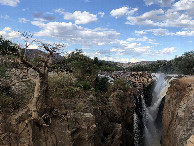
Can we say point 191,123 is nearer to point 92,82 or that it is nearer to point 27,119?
point 27,119

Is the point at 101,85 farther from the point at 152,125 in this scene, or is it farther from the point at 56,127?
the point at 56,127

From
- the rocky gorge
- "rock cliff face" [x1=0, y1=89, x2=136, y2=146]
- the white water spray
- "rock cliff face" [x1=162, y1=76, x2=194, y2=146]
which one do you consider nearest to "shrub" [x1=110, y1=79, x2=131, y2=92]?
the rocky gorge

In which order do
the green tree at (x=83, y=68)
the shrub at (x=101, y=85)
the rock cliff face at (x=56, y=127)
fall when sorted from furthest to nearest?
the shrub at (x=101, y=85) < the green tree at (x=83, y=68) < the rock cliff face at (x=56, y=127)

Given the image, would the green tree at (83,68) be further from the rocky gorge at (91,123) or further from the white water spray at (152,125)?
the white water spray at (152,125)

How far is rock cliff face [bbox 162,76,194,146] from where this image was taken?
36.7 ft

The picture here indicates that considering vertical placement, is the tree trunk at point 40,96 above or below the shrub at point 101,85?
above

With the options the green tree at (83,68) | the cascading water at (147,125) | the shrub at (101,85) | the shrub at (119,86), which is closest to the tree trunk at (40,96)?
the green tree at (83,68)

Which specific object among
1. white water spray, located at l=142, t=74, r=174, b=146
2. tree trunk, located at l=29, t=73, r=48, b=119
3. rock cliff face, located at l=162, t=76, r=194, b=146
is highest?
tree trunk, located at l=29, t=73, r=48, b=119

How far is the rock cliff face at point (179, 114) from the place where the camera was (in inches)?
440

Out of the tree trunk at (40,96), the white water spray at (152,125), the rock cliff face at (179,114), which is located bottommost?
the white water spray at (152,125)

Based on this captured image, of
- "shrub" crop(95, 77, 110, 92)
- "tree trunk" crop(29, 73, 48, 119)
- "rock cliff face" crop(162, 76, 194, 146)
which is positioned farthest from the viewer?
"shrub" crop(95, 77, 110, 92)

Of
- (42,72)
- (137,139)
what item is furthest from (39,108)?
(137,139)

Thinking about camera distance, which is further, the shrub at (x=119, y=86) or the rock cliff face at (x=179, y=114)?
the shrub at (x=119, y=86)

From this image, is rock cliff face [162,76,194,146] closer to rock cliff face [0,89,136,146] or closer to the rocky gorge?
the rocky gorge
